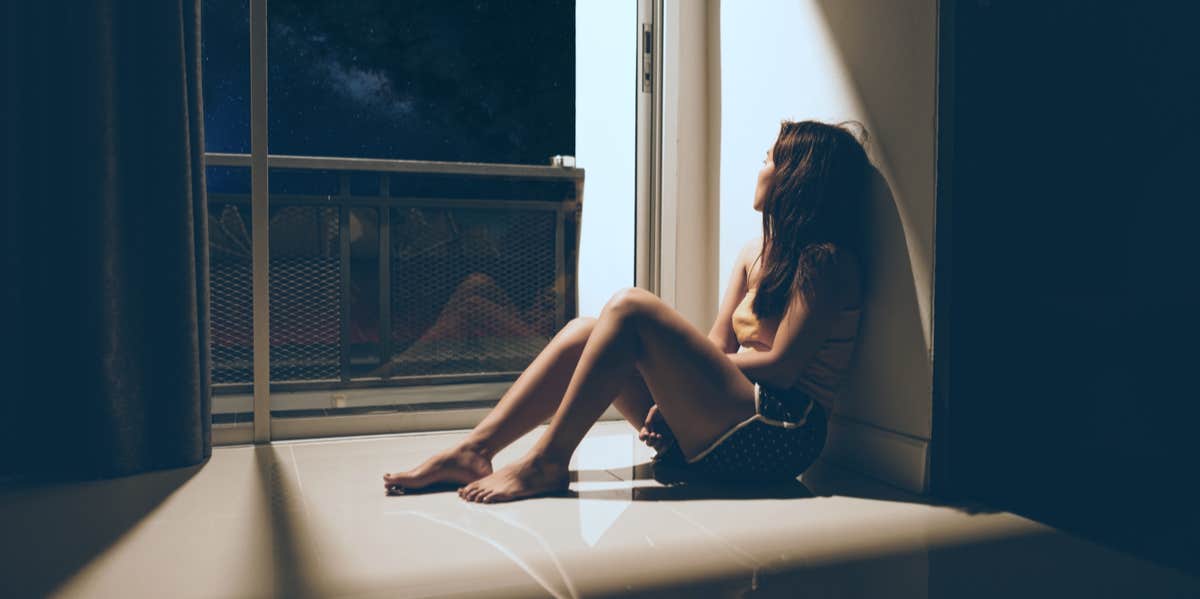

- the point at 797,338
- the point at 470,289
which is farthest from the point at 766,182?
the point at 470,289

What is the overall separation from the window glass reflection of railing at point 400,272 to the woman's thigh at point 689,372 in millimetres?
1357

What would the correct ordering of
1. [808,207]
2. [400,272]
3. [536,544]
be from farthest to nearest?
[400,272] < [808,207] < [536,544]

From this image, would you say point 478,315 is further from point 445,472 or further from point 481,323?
point 445,472

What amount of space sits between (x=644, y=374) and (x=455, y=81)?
5.06ft

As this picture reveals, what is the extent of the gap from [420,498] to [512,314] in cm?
142

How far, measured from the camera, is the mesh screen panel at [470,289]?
2850 millimetres

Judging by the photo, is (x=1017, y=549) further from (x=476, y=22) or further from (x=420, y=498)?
(x=476, y=22)

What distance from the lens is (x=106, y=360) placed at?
175 cm

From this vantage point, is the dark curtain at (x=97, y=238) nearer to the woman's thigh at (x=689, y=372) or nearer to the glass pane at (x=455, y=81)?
the glass pane at (x=455, y=81)

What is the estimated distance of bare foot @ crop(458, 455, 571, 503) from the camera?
1.55 metres

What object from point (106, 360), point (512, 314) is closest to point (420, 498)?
point (106, 360)

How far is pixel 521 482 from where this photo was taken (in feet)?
5.14

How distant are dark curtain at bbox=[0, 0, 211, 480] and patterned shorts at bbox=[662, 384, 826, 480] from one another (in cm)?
126

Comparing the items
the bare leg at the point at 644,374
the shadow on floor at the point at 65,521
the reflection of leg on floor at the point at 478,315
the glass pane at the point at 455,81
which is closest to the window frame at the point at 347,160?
the glass pane at the point at 455,81
